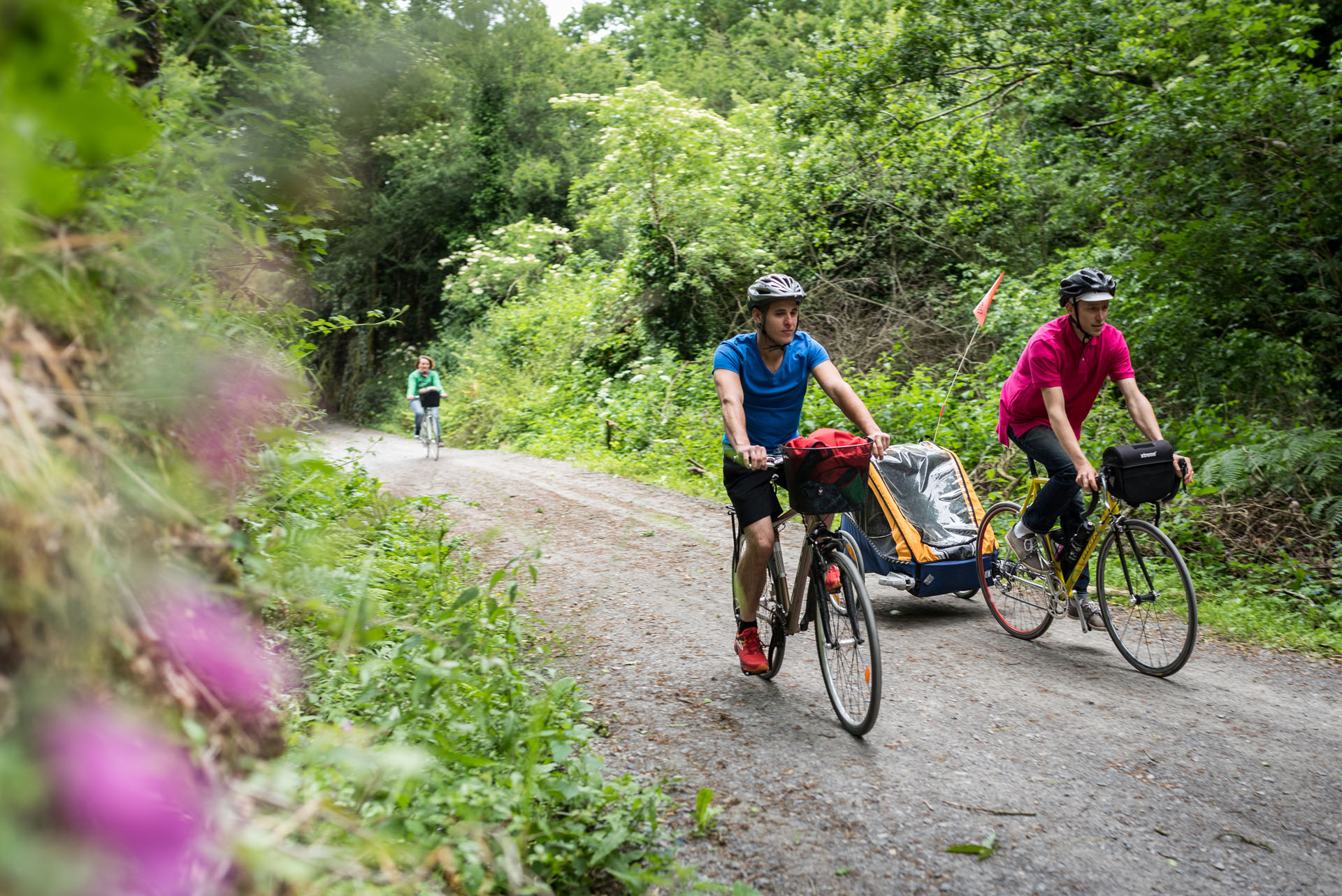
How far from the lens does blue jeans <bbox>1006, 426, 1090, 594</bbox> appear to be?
5.26m

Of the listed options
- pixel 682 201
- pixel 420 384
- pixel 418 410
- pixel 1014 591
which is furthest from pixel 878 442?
pixel 420 384

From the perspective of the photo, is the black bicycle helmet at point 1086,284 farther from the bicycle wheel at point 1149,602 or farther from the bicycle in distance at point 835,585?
the bicycle in distance at point 835,585

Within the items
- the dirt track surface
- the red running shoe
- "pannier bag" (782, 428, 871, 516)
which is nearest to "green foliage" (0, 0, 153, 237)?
the dirt track surface

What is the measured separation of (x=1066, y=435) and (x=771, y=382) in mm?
1859

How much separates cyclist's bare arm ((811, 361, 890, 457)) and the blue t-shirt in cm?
8

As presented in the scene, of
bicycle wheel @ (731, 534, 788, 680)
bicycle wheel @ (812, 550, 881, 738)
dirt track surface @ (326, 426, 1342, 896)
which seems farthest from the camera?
bicycle wheel @ (731, 534, 788, 680)

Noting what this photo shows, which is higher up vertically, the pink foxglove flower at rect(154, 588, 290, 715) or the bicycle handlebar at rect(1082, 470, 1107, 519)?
the bicycle handlebar at rect(1082, 470, 1107, 519)

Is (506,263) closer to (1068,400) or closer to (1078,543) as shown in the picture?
(1068,400)

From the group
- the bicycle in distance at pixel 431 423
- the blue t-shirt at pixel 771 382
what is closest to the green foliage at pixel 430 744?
the blue t-shirt at pixel 771 382

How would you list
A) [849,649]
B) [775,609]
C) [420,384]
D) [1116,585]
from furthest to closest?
[420,384]
[1116,585]
[775,609]
[849,649]

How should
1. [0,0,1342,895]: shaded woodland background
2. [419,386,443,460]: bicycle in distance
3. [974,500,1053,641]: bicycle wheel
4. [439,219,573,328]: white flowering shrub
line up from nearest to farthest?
[0,0,1342,895]: shaded woodland background < [974,500,1053,641]: bicycle wheel < [419,386,443,460]: bicycle in distance < [439,219,573,328]: white flowering shrub

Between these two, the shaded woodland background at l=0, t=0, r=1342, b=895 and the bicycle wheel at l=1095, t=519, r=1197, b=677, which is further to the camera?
the bicycle wheel at l=1095, t=519, r=1197, b=677

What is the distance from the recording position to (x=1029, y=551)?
5.70 meters

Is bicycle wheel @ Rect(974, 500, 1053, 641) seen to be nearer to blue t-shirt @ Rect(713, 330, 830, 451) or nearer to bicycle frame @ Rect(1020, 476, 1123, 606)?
bicycle frame @ Rect(1020, 476, 1123, 606)
